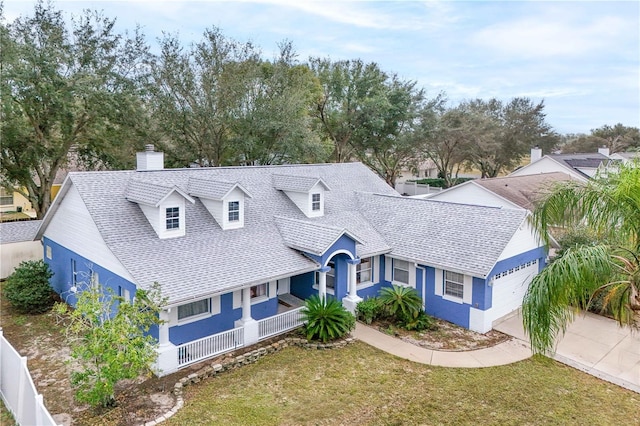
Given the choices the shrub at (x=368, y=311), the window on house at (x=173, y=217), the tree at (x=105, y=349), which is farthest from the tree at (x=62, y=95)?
the shrub at (x=368, y=311)

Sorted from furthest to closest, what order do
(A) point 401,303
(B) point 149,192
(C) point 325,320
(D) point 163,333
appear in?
(A) point 401,303
(B) point 149,192
(C) point 325,320
(D) point 163,333

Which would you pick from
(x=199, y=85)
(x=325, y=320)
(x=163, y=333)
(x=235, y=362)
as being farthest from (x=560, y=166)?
(x=163, y=333)

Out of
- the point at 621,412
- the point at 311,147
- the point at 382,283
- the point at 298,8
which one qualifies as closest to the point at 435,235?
the point at 382,283

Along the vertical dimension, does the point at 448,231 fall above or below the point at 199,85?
below

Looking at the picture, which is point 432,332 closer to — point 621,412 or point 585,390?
point 585,390

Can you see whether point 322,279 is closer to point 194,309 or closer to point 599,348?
point 194,309

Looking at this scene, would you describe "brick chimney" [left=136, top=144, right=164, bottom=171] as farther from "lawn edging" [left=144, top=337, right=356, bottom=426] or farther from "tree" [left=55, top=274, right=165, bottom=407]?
"lawn edging" [left=144, top=337, right=356, bottom=426]

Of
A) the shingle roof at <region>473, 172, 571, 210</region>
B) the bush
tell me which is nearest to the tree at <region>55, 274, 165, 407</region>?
the bush
